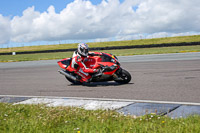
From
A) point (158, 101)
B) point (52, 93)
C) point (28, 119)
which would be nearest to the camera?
point (28, 119)

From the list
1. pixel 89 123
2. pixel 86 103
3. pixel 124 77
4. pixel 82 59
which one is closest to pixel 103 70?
pixel 124 77

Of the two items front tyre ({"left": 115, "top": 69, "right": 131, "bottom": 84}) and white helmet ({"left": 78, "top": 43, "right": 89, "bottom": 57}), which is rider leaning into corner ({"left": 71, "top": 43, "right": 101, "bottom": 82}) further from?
front tyre ({"left": 115, "top": 69, "right": 131, "bottom": 84})

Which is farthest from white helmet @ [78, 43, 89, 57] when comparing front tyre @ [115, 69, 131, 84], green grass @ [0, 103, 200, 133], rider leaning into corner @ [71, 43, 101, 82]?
green grass @ [0, 103, 200, 133]

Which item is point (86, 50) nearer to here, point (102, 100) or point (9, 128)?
point (102, 100)

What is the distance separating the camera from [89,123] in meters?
4.82

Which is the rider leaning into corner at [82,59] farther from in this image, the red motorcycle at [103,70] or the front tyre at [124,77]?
the front tyre at [124,77]

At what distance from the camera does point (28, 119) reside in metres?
5.39

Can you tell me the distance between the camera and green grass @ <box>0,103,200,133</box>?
427 cm

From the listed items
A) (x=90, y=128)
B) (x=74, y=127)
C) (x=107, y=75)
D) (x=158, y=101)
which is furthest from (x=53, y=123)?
(x=107, y=75)

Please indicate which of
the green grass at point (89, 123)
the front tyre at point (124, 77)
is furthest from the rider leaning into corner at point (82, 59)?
the green grass at point (89, 123)

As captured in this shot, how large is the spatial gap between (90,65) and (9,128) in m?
5.48

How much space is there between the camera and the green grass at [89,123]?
168 inches

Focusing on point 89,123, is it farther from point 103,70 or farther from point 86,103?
point 103,70

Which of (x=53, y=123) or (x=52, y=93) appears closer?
(x=53, y=123)
